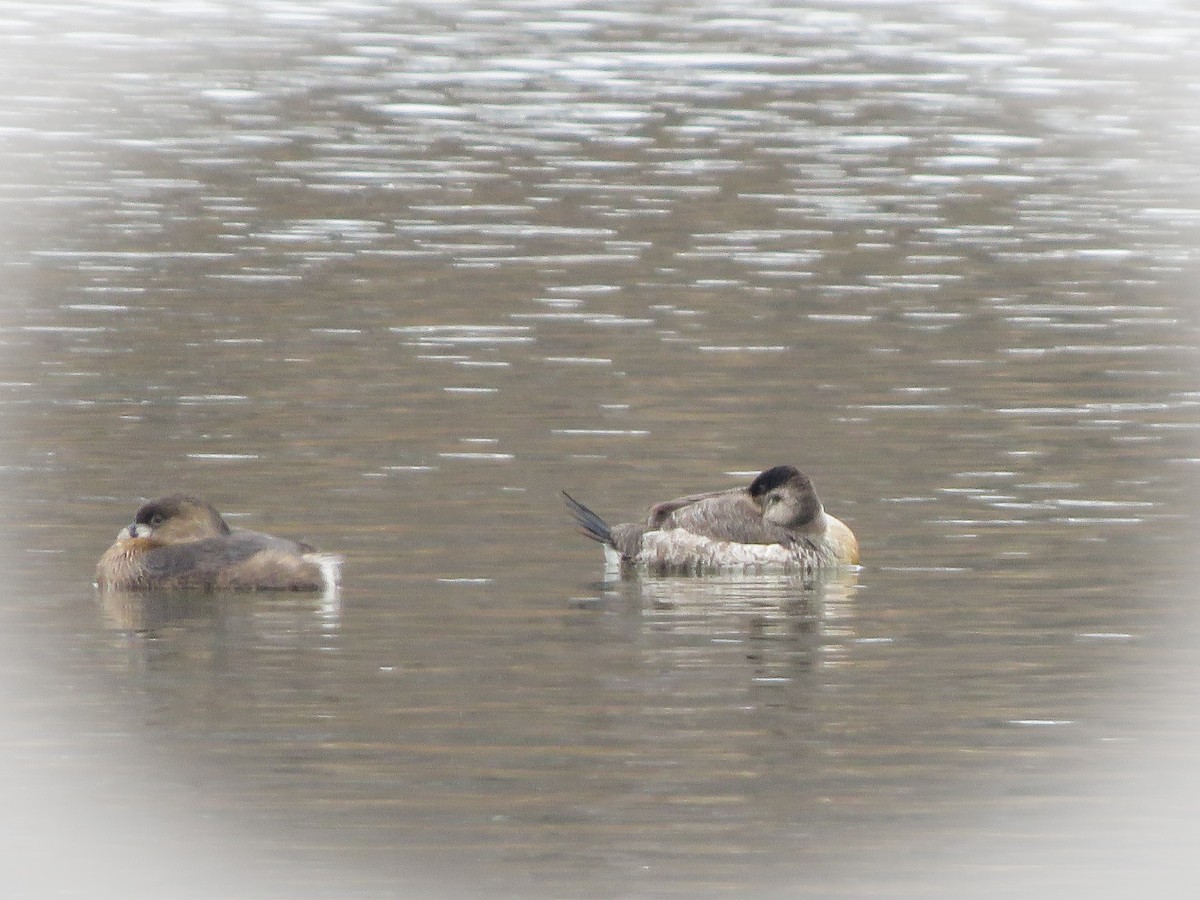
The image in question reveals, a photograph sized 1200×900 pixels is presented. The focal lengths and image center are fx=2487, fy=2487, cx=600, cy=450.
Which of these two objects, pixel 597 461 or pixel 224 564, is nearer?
pixel 224 564

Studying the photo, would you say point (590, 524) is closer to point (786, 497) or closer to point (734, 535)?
point (734, 535)

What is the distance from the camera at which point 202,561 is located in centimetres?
1328

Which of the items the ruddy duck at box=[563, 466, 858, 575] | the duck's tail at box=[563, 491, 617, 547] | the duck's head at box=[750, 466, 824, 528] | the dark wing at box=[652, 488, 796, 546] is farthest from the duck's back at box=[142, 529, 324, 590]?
the duck's head at box=[750, 466, 824, 528]

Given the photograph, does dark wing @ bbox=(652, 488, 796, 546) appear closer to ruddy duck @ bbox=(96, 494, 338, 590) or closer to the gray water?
the gray water

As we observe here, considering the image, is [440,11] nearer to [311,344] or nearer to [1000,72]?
[1000,72]

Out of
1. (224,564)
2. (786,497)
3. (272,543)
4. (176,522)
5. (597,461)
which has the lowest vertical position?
(224,564)

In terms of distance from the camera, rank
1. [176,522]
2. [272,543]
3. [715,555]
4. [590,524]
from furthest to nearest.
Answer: [590,524] < [715,555] < [176,522] < [272,543]

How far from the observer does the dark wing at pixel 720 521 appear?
46.2 ft

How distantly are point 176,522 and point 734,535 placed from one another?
→ 124 inches

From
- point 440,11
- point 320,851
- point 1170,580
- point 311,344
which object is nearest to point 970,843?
point 320,851

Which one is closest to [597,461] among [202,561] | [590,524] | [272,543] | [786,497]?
[590,524]

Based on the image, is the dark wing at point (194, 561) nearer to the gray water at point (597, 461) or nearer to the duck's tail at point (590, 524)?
the gray water at point (597, 461)

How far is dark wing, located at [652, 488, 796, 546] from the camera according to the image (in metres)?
14.1

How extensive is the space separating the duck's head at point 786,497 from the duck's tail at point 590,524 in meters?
0.89
